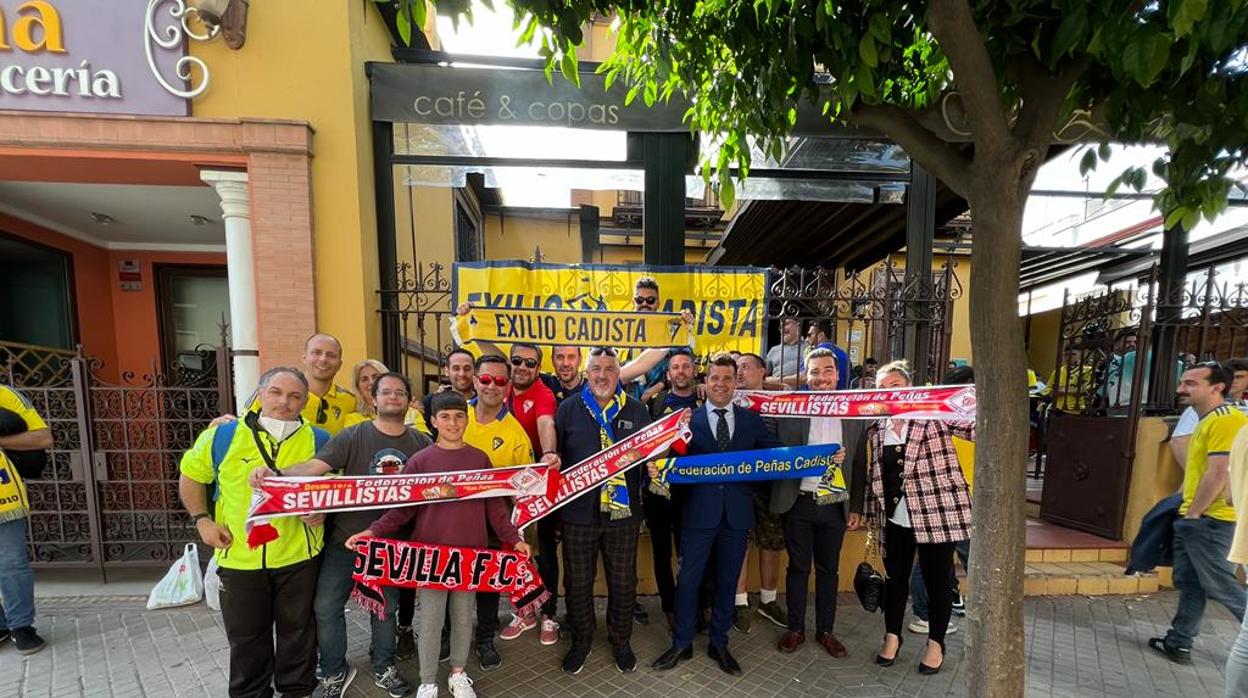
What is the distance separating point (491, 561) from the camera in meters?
2.90

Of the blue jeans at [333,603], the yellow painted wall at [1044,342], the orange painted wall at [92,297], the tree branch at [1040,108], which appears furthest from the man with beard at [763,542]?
the yellow painted wall at [1044,342]

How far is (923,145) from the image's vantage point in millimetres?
2297

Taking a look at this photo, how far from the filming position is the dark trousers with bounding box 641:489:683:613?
3.66 meters

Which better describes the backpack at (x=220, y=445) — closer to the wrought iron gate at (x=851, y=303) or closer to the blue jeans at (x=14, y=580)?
the wrought iron gate at (x=851, y=303)

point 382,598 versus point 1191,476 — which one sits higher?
point 1191,476

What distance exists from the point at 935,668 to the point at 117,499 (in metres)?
7.07

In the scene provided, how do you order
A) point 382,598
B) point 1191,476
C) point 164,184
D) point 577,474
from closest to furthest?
1. point 382,598
2. point 577,474
3. point 1191,476
4. point 164,184

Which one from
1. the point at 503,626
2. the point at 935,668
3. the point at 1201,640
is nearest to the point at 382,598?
the point at 503,626

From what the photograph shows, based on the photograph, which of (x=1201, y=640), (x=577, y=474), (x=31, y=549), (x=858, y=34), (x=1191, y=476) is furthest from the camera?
(x=31, y=549)

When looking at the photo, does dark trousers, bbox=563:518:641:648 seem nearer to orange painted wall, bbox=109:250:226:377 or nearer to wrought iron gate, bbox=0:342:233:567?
wrought iron gate, bbox=0:342:233:567

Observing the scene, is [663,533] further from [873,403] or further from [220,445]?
[220,445]

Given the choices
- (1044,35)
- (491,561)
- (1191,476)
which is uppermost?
(1044,35)

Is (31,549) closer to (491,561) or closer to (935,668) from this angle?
(491,561)

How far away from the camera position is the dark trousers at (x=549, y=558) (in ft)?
11.7
